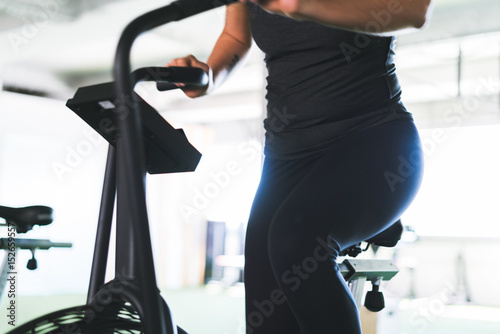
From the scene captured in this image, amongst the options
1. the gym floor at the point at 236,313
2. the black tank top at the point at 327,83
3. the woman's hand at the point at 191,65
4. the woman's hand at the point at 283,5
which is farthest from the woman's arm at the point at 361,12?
the gym floor at the point at 236,313

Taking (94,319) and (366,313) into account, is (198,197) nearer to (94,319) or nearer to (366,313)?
(366,313)

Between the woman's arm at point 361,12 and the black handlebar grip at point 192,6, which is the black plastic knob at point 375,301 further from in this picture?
the black handlebar grip at point 192,6

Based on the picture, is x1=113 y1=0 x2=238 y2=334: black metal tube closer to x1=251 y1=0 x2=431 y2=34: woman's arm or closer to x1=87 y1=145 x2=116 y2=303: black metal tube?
x1=251 y1=0 x2=431 y2=34: woman's arm

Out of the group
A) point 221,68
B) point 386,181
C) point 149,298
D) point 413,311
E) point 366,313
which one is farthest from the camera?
point 413,311

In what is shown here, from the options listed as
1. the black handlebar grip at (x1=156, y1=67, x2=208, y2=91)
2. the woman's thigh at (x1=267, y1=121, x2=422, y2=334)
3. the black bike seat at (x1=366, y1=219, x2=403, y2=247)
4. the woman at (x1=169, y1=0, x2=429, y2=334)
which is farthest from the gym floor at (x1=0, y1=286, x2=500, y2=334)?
the black handlebar grip at (x1=156, y1=67, x2=208, y2=91)

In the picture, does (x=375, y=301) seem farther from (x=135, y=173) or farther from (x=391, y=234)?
(x=135, y=173)

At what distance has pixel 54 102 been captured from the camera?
23.5ft

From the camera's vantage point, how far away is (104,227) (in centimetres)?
91

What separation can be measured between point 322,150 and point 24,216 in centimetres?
97

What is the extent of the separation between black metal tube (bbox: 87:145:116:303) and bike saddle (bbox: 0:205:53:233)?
689mm

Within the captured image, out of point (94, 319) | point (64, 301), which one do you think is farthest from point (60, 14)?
point (94, 319)

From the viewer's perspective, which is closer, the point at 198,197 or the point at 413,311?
the point at 413,311

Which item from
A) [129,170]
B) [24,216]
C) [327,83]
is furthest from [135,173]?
[24,216]

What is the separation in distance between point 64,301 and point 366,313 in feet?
15.0
